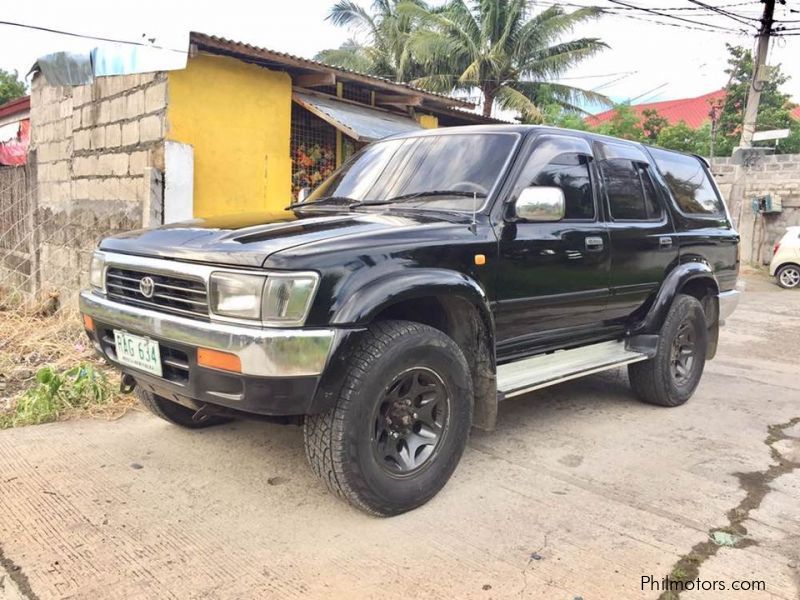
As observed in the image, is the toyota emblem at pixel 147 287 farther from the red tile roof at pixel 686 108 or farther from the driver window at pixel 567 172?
the red tile roof at pixel 686 108

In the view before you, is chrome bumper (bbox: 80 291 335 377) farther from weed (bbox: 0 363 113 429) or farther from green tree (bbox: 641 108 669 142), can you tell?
green tree (bbox: 641 108 669 142)

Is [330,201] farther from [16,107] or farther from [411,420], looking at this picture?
[16,107]

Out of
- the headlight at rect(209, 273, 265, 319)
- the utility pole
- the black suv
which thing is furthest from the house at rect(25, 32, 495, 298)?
the utility pole

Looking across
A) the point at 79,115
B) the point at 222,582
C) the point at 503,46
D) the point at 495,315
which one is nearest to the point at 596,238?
the point at 495,315

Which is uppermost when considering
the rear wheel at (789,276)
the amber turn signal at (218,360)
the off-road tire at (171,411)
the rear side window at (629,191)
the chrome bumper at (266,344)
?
the rear side window at (629,191)

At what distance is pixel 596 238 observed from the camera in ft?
12.7

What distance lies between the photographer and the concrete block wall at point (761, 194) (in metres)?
15.8

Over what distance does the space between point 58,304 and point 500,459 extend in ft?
19.7

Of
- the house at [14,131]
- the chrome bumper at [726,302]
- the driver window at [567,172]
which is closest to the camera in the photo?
the driver window at [567,172]

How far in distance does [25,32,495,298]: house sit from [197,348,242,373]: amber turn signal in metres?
4.48

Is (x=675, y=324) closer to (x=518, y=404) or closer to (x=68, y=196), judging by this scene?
(x=518, y=404)

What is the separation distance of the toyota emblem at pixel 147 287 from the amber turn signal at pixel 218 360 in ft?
1.56

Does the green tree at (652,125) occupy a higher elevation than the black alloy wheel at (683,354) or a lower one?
higher

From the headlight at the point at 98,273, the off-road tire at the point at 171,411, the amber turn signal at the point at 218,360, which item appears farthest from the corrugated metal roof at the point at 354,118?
the amber turn signal at the point at 218,360
